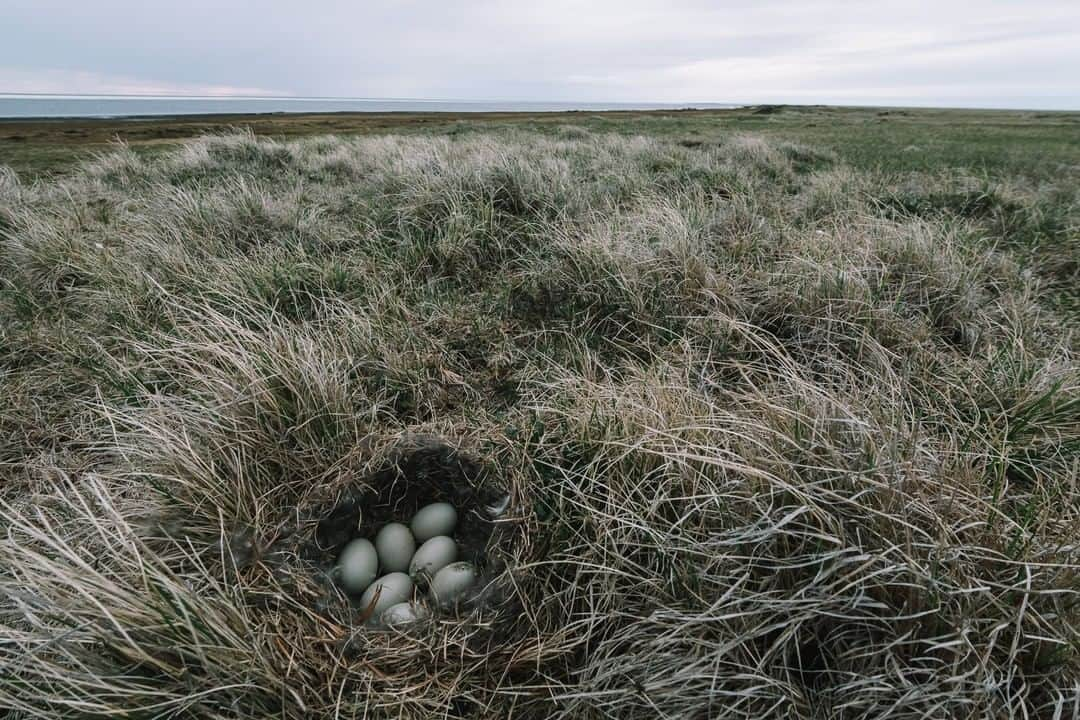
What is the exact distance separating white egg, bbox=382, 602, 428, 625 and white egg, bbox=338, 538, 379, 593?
0.57 feet

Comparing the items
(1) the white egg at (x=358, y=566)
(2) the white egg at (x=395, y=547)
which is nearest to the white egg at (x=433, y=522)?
(2) the white egg at (x=395, y=547)

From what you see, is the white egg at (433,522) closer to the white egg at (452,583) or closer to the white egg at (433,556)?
the white egg at (433,556)

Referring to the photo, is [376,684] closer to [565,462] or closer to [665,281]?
[565,462]

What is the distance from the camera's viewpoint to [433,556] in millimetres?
1781

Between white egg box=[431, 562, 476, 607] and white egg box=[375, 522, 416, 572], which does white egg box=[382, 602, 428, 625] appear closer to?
white egg box=[431, 562, 476, 607]

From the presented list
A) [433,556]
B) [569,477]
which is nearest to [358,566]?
[433,556]

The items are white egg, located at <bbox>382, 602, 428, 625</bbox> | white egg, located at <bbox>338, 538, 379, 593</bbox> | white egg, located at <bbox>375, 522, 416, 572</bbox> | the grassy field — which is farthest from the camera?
white egg, located at <bbox>375, 522, 416, 572</bbox>

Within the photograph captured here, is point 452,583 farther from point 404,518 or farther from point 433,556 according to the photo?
point 404,518

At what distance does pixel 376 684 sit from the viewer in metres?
1.41

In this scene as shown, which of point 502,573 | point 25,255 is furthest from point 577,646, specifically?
point 25,255

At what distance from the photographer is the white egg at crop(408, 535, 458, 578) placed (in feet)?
5.77

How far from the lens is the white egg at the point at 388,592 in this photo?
1.64 metres

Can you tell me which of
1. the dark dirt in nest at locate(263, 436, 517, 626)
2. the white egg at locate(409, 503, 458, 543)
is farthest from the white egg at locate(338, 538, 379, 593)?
the white egg at locate(409, 503, 458, 543)

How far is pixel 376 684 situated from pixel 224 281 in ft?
9.46
